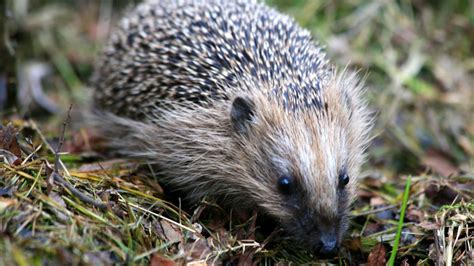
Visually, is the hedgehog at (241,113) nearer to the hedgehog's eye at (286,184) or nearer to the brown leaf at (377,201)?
the hedgehog's eye at (286,184)

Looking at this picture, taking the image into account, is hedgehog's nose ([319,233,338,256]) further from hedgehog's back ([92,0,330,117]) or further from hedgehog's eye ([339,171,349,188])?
hedgehog's back ([92,0,330,117])

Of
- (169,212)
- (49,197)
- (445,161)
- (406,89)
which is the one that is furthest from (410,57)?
(49,197)

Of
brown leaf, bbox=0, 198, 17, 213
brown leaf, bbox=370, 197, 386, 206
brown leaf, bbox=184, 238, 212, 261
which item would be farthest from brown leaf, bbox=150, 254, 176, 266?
brown leaf, bbox=370, 197, 386, 206

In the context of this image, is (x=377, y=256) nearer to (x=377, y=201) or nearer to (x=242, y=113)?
(x=377, y=201)

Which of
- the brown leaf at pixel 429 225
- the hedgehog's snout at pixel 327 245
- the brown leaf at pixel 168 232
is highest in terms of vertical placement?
the brown leaf at pixel 429 225

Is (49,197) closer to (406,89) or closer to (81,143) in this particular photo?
(81,143)

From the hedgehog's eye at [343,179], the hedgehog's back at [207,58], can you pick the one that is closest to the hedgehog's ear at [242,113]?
the hedgehog's back at [207,58]
